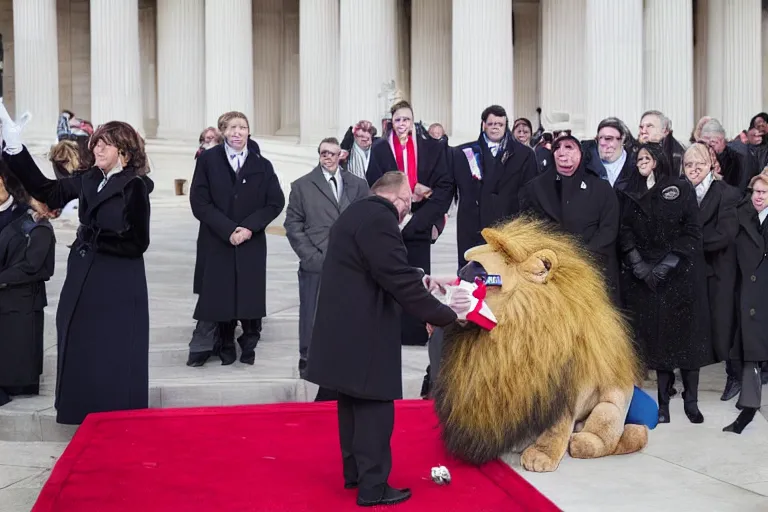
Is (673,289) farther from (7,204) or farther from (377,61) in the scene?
(377,61)

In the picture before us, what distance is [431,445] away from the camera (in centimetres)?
848

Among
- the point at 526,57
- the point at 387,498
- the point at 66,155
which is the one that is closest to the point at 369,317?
the point at 387,498

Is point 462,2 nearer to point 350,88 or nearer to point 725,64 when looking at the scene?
point 350,88

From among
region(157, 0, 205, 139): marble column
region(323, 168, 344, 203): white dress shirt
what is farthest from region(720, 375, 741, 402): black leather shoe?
region(157, 0, 205, 139): marble column

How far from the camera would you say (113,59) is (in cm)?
3325

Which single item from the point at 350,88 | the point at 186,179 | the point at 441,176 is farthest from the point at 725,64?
the point at 441,176

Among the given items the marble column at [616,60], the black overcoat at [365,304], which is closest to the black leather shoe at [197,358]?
the black overcoat at [365,304]

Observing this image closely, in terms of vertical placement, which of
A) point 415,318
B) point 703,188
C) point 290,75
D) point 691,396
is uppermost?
point 290,75

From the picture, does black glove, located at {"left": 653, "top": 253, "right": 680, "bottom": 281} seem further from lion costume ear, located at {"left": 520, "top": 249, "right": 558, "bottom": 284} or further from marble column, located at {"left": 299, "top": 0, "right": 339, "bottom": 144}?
marble column, located at {"left": 299, "top": 0, "right": 339, "bottom": 144}

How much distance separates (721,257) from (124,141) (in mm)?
4646

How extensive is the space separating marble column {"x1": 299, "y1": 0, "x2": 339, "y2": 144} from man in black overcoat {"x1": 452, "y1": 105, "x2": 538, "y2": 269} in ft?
70.3

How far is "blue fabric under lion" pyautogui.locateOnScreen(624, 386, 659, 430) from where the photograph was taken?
27.7 ft

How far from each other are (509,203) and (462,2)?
1772cm

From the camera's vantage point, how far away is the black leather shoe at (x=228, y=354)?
11.2m
